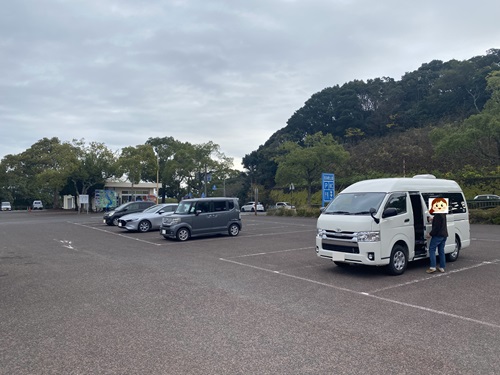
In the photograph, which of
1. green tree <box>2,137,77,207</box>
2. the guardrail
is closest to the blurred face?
the guardrail

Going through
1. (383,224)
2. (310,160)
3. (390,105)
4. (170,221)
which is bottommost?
(170,221)

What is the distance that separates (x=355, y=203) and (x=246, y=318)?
180 inches

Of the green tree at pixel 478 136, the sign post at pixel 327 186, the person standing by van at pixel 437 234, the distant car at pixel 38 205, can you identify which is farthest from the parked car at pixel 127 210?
the distant car at pixel 38 205

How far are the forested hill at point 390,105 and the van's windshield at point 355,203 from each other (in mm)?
47314

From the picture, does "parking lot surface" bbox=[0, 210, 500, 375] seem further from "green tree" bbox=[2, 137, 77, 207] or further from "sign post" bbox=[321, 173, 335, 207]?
"green tree" bbox=[2, 137, 77, 207]

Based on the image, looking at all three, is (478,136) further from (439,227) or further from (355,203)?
(355,203)

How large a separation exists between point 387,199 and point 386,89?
6168 centimetres

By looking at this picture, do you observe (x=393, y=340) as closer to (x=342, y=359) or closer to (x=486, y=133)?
(x=342, y=359)

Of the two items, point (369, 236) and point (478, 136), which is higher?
point (478, 136)

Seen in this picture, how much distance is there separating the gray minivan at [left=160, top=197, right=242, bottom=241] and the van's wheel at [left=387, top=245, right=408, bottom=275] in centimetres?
926

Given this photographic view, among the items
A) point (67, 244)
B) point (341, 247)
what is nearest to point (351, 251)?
point (341, 247)

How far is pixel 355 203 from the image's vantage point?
9.27 m

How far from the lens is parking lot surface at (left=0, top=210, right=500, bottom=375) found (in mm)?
4195

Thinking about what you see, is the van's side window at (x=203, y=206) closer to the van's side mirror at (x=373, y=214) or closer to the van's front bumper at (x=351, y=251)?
the van's front bumper at (x=351, y=251)
